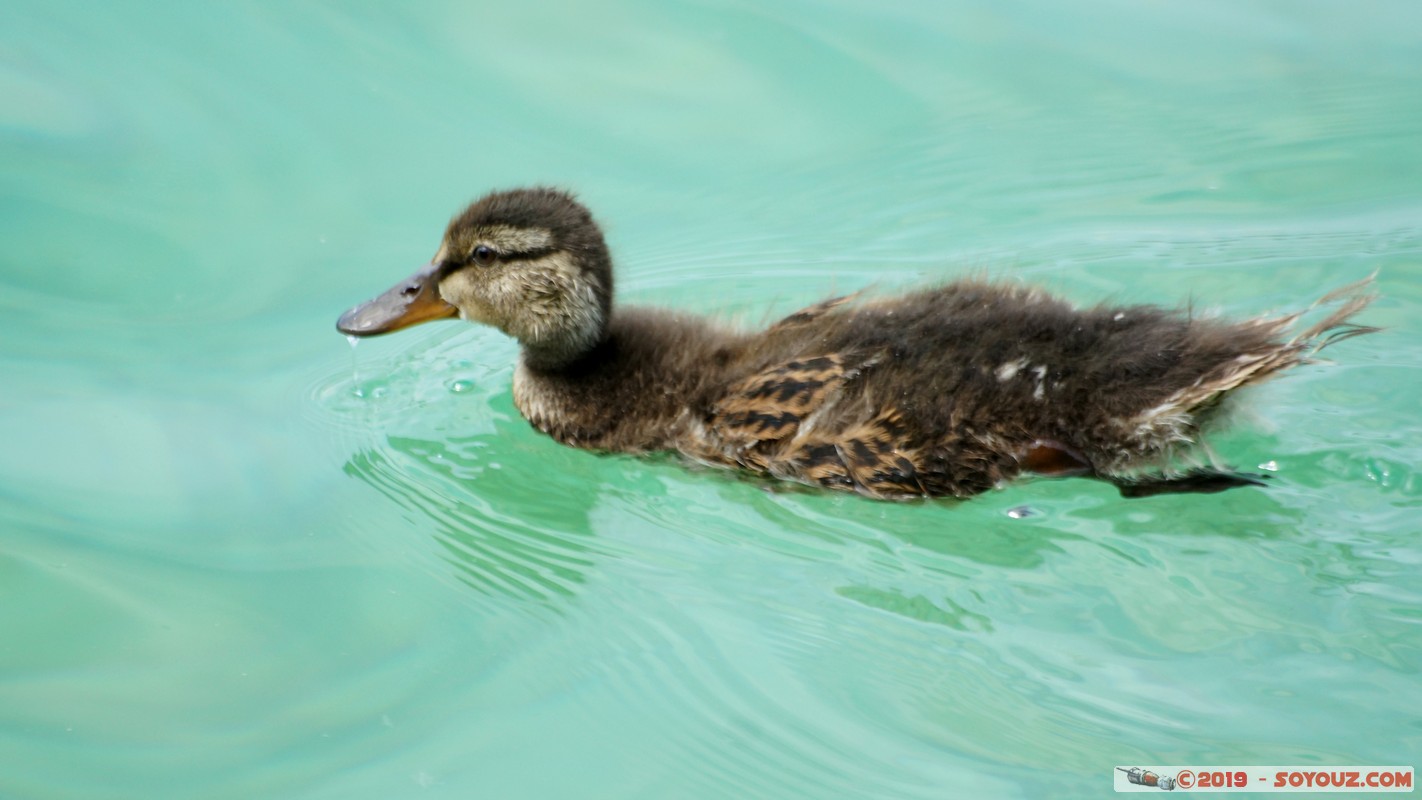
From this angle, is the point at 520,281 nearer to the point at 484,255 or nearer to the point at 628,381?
the point at 484,255

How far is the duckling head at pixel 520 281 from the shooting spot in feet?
12.7

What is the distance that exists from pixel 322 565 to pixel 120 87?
263 cm

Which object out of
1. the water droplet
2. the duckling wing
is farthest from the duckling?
the water droplet

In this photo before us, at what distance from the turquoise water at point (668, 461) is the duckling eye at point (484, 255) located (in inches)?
19.8

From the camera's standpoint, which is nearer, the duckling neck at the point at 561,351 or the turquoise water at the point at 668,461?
the turquoise water at the point at 668,461

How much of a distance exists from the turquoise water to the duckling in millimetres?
105

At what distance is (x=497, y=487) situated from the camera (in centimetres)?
381

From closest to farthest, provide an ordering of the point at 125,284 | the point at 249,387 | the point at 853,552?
the point at 853,552 < the point at 249,387 < the point at 125,284

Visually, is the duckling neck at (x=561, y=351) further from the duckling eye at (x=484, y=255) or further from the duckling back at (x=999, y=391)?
the duckling back at (x=999, y=391)

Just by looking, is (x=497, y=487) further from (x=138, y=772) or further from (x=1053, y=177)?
(x=1053, y=177)

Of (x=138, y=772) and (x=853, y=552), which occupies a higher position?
(x=853, y=552)

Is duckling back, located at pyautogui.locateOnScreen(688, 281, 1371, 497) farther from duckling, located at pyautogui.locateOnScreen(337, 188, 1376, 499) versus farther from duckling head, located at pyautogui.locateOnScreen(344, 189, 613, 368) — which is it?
duckling head, located at pyautogui.locateOnScreen(344, 189, 613, 368)

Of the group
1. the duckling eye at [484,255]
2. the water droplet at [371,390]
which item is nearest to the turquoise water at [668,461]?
the water droplet at [371,390]

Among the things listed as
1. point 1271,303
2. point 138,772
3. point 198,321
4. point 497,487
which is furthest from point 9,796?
point 1271,303
